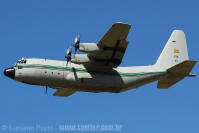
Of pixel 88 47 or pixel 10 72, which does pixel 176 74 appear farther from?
pixel 10 72

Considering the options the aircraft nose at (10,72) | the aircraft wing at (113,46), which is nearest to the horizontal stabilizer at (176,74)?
the aircraft wing at (113,46)

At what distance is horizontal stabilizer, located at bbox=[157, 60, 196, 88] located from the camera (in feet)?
71.8

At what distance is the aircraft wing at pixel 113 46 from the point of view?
19281mm

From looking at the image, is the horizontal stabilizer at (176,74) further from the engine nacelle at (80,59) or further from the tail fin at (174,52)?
the engine nacelle at (80,59)

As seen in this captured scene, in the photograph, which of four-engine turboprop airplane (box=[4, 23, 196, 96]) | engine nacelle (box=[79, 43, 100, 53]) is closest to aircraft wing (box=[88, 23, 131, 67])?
four-engine turboprop airplane (box=[4, 23, 196, 96])

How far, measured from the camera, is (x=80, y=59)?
21109 millimetres

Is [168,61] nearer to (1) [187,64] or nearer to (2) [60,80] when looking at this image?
(1) [187,64]

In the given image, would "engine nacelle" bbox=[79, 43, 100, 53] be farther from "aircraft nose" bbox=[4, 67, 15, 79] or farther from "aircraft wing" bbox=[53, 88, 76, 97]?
"aircraft wing" bbox=[53, 88, 76, 97]

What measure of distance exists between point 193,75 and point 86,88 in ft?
22.8

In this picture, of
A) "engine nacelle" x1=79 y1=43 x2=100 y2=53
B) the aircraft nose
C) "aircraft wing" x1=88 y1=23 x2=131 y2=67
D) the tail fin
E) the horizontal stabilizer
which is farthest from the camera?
the tail fin

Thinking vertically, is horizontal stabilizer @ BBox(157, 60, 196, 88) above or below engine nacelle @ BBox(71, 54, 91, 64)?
below

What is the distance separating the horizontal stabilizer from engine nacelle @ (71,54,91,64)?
5427mm

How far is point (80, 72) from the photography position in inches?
851

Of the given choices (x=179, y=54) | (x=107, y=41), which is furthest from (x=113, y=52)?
(x=179, y=54)
